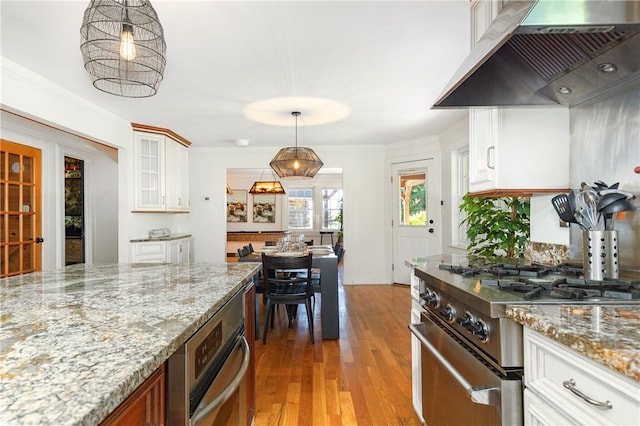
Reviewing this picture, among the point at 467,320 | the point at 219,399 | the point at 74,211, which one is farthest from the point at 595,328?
the point at 74,211

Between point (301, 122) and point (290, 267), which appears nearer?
point (290, 267)

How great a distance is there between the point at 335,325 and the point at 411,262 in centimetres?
154

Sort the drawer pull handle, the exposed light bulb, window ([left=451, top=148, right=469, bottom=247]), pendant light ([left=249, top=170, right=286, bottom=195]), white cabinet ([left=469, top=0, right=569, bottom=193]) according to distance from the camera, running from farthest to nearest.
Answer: pendant light ([left=249, top=170, right=286, bottom=195]), window ([left=451, top=148, right=469, bottom=247]), white cabinet ([left=469, top=0, right=569, bottom=193]), the exposed light bulb, the drawer pull handle

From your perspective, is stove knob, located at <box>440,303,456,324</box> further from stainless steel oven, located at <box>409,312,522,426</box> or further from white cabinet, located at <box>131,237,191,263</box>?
white cabinet, located at <box>131,237,191,263</box>

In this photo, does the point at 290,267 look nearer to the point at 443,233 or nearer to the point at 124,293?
the point at 124,293

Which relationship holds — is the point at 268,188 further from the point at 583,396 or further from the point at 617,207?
the point at 583,396

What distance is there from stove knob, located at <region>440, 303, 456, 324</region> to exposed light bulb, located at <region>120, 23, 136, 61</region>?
1.78m

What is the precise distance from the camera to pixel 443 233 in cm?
510

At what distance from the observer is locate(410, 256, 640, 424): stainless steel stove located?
1003 millimetres

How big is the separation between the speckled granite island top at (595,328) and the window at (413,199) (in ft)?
15.1

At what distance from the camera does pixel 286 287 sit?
3.43 metres

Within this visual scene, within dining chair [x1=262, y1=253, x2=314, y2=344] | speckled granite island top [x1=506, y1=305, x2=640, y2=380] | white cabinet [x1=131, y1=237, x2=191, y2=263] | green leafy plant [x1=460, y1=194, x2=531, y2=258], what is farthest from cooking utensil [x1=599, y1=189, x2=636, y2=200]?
white cabinet [x1=131, y1=237, x2=191, y2=263]

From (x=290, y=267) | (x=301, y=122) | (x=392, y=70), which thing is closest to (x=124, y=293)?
(x=290, y=267)

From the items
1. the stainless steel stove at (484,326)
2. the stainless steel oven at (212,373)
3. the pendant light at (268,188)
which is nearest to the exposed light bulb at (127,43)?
the stainless steel oven at (212,373)
